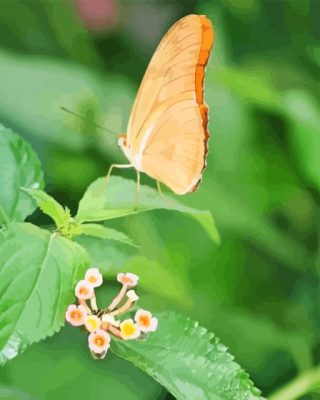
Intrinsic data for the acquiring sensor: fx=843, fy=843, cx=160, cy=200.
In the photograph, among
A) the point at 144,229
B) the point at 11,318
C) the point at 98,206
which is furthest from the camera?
the point at 144,229

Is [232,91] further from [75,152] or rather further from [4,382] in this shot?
[4,382]

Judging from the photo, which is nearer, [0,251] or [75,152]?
[0,251]

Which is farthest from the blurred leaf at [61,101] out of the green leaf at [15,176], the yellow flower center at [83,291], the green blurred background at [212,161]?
the yellow flower center at [83,291]

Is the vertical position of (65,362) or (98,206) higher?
(98,206)

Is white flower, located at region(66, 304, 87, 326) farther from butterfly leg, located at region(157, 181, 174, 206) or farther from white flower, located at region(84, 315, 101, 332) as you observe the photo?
butterfly leg, located at region(157, 181, 174, 206)

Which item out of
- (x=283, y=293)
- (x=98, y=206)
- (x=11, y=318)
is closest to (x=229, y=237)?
(x=283, y=293)

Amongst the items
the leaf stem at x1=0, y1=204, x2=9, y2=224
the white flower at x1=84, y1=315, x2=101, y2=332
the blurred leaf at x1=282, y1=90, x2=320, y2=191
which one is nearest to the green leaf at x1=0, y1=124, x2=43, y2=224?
the leaf stem at x1=0, y1=204, x2=9, y2=224

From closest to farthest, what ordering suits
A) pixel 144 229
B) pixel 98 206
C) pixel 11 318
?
pixel 11 318 → pixel 98 206 → pixel 144 229

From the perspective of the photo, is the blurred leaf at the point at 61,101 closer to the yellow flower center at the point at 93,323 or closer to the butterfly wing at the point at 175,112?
the butterfly wing at the point at 175,112
